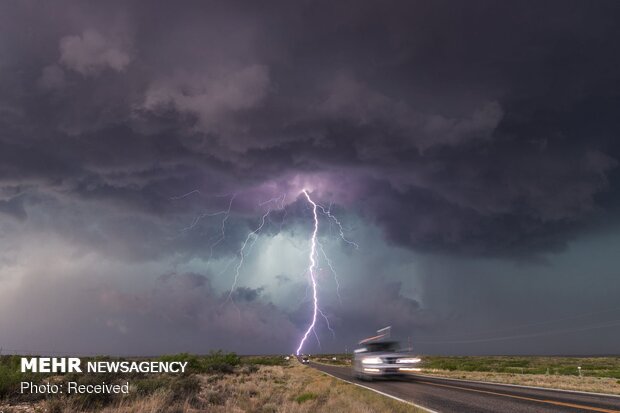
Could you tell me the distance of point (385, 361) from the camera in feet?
78.8

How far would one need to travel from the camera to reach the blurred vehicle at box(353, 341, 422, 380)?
24.0m

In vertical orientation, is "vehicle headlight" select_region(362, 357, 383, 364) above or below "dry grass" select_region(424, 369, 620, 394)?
above

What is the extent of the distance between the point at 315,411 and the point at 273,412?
1.23 meters

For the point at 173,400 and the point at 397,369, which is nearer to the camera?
the point at 173,400

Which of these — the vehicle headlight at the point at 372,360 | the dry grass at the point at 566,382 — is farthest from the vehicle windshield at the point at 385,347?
the dry grass at the point at 566,382

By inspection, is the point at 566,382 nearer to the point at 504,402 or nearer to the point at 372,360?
the point at 372,360

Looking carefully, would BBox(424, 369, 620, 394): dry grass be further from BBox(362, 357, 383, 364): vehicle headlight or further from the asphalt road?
BBox(362, 357, 383, 364): vehicle headlight

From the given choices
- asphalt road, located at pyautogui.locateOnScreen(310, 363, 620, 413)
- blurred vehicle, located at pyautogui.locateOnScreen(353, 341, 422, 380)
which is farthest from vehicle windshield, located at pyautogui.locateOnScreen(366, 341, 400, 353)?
asphalt road, located at pyautogui.locateOnScreen(310, 363, 620, 413)

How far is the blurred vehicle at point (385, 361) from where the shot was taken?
24.0 metres

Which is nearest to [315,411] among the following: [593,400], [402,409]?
[402,409]

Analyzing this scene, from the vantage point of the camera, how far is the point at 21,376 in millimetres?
13547

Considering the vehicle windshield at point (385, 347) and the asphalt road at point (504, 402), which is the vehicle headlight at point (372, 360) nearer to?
the vehicle windshield at point (385, 347)

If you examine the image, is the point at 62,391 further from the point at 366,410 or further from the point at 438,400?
the point at 438,400

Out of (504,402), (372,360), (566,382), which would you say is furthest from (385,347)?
(504,402)
